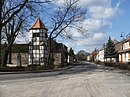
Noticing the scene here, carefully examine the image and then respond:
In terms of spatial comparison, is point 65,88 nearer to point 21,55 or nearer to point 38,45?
point 38,45

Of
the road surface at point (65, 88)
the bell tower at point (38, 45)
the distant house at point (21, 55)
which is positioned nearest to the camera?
the road surface at point (65, 88)

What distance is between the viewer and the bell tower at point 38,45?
2330 inches

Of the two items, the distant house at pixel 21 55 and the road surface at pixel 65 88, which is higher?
the distant house at pixel 21 55

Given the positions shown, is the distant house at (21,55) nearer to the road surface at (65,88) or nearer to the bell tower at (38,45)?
the bell tower at (38,45)

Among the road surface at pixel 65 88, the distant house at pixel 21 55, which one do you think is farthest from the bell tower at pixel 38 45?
the road surface at pixel 65 88

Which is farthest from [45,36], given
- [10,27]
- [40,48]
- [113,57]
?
[113,57]

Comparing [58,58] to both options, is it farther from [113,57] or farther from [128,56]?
[113,57]

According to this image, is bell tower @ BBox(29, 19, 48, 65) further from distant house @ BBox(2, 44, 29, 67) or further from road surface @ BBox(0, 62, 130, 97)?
road surface @ BBox(0, 62, 130, 97)

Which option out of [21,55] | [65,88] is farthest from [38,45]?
[65,88]

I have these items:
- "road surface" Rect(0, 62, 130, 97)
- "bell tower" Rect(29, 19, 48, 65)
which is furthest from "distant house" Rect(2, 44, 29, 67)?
"road surface" Rect(0, 62, 130, 97)

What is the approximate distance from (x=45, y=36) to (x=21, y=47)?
14.5 m

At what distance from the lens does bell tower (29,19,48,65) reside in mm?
59188

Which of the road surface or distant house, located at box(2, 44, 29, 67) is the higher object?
distant house, located at box(2, 44, 29, 67)

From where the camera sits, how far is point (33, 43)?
60.1 m
